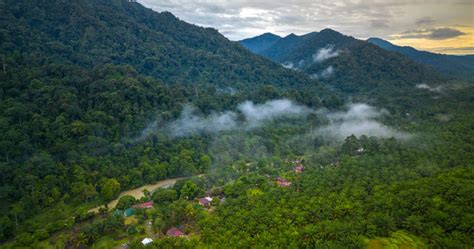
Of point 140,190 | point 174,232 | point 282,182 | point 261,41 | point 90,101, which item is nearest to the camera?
point 174,232

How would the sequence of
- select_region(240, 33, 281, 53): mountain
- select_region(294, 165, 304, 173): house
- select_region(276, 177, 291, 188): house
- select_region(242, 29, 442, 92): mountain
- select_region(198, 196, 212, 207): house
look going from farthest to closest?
select_region(240, 33, 281, 53): mountain < select_region(242, 29, 442, 92): mountain < select_region(294, 165, 304, 173): house < select_region(276, 177, 291, 188): house < select_region(198, 196, 212, 207): house

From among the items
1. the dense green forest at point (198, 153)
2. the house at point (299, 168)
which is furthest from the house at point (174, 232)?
the house at point (299, 168)

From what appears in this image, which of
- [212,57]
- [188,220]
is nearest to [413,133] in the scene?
[188,220]

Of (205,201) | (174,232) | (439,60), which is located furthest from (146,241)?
(439,60)

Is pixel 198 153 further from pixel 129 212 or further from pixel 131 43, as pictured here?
pixel 131 43

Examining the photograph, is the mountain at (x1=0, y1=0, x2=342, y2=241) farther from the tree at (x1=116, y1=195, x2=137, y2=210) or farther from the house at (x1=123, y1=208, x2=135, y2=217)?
the house at (x1=123, y1=208, x2=135, y2=217)

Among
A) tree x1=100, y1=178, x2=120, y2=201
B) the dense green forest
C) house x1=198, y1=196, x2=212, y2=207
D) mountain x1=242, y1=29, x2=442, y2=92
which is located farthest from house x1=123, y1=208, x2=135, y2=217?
mountain x1=242, y1=29, x2=442, y2=92

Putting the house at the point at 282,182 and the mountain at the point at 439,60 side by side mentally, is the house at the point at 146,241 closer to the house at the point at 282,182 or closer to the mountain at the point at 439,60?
the house at the point at 282,182
